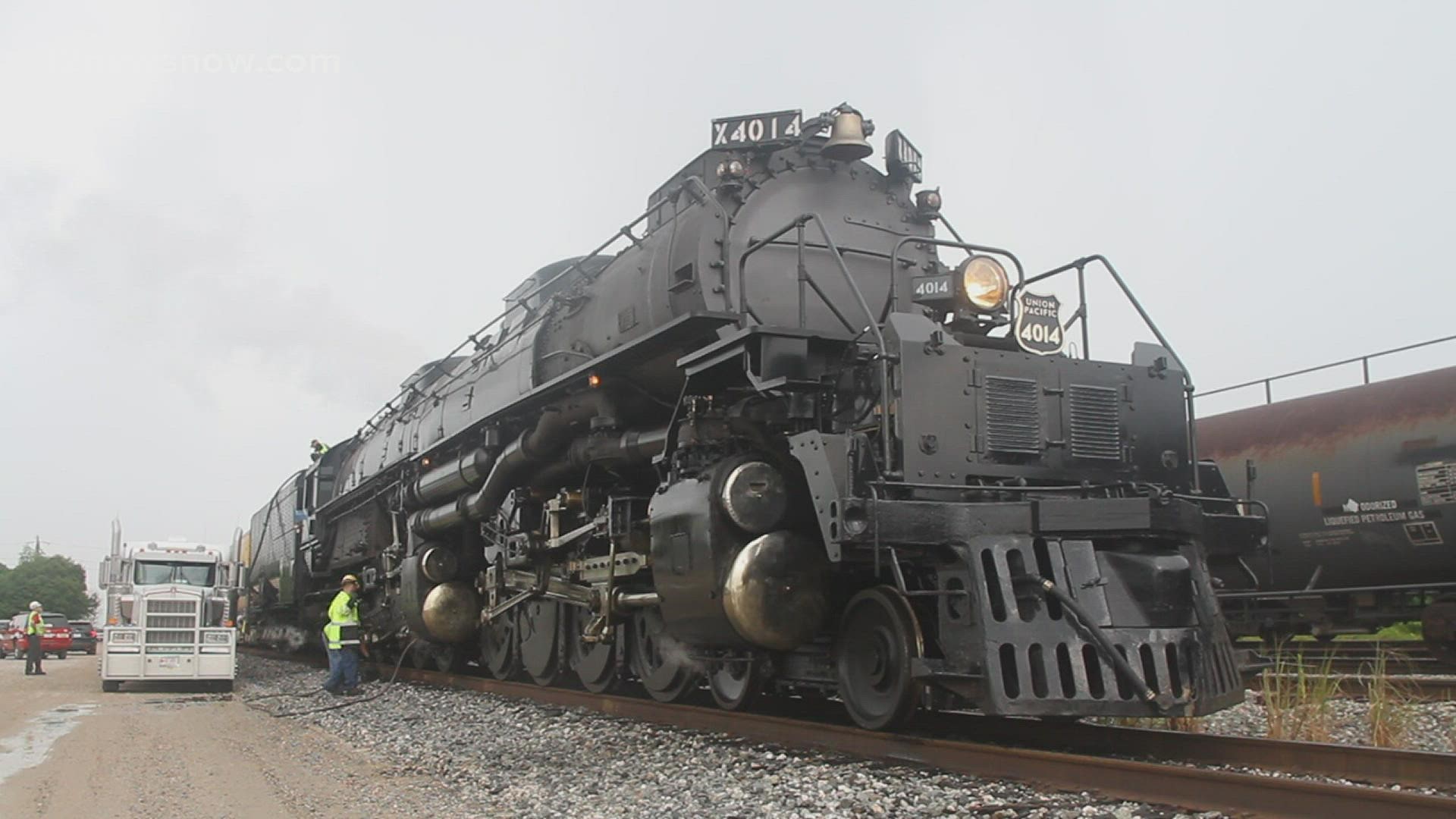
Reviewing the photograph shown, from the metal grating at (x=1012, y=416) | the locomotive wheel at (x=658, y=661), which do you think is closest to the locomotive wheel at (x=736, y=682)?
the locomotive wheel at (x=658, y=661)

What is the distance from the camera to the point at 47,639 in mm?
37531

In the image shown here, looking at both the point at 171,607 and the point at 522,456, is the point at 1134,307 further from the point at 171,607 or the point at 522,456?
the point at 171,607

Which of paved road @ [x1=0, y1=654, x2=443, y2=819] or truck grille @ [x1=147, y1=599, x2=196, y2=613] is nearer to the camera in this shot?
paved road @ [x1=0, y1=654, x2=443, y2=819]

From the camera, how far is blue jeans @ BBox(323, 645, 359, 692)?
13758 mm

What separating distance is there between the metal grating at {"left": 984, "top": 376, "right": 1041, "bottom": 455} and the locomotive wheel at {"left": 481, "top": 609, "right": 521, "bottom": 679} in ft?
22.8

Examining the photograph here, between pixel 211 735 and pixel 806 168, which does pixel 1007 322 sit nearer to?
pixel 806 168

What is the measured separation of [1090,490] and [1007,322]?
4.51ft

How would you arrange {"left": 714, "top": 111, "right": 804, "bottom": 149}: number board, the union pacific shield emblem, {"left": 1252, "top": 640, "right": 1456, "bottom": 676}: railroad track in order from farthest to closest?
1. {"left": 1252, "top": 640, "right": 1456, "bottom": 676}: railroad track
2. {"left": 714, "top": 111, "right": 804, "bottom": 149}: number board
3. the union pacific shield emblem

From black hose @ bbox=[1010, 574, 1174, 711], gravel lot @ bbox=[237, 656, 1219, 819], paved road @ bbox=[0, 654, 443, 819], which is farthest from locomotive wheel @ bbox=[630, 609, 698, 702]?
black hose @ bbox=[1010, 574, 1174, 711]

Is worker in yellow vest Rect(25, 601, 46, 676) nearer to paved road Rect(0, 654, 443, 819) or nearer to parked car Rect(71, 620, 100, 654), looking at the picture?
paved road Rect(0, 654, 443, 819)

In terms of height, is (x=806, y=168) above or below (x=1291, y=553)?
above

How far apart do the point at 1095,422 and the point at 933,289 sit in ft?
4.34

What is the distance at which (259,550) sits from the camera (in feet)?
91.9

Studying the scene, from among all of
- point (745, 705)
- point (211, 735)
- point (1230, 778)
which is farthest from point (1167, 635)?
point (211, 735)
